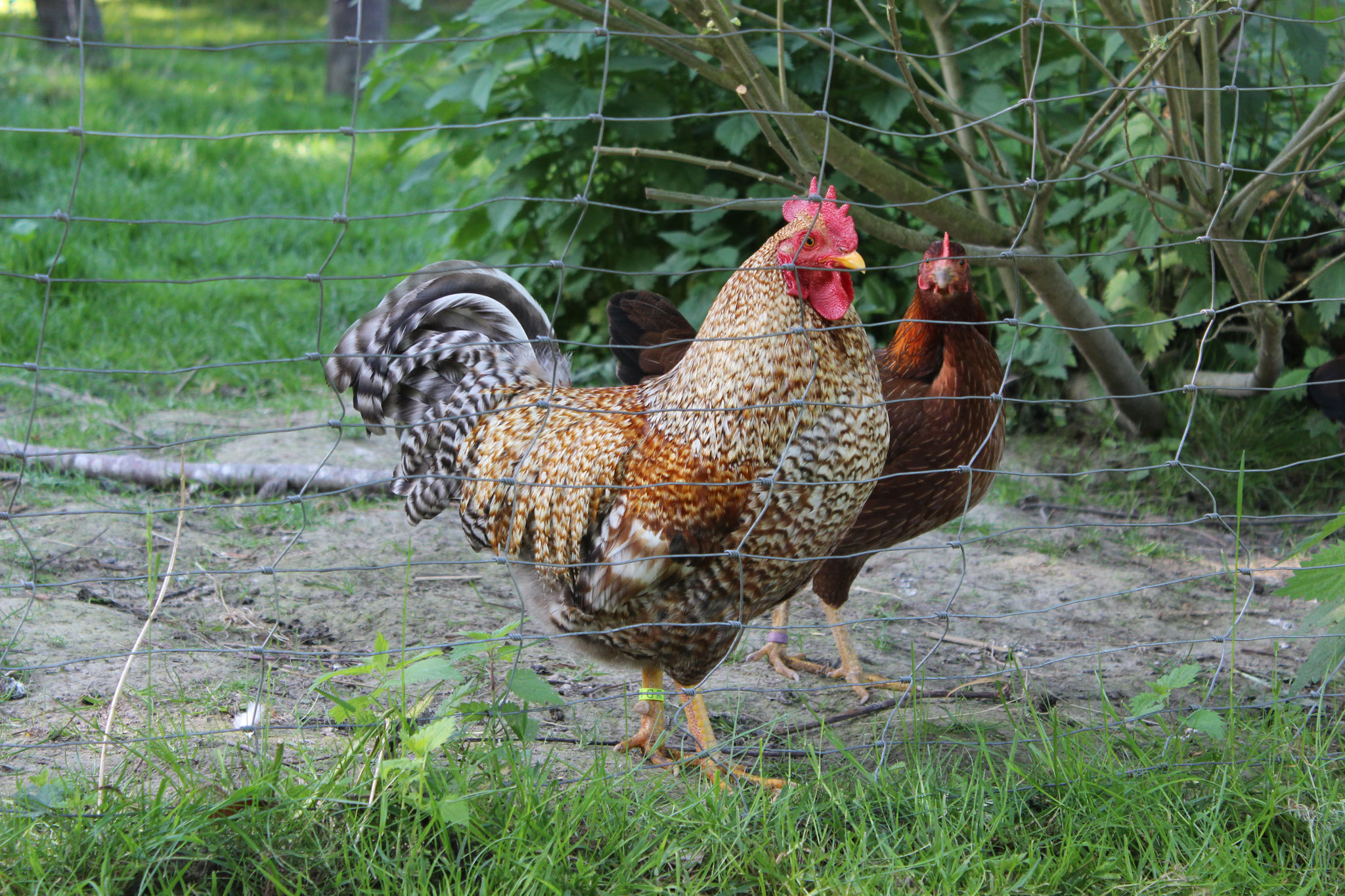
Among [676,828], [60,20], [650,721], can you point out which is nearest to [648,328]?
[650,721]

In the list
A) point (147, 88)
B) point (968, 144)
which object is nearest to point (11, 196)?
point (147, 88)

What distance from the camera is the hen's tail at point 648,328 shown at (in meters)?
3.46

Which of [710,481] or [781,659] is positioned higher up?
[710,481]

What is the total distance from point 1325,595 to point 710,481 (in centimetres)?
150

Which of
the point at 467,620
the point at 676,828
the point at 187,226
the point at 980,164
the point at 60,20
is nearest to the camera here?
the point at 676,828

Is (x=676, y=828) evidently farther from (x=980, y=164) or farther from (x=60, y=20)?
(x=60, y=20)

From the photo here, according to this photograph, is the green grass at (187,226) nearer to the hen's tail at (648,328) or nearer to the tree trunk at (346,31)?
the tree trunk at (346,31)

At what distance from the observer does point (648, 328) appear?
3523 mm

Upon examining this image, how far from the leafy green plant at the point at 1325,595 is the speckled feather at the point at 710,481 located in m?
1.05

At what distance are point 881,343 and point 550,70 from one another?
2.16 metres

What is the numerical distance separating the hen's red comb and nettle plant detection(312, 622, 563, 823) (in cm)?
122

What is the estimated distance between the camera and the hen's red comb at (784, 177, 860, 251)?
8.17 ft

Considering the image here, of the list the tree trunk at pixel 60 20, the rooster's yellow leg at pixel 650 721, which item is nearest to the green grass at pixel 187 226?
the tree trunk at pixel 60 20

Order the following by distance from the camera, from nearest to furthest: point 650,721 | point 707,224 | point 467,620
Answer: point 650,721
point 467,620
point 707,224
